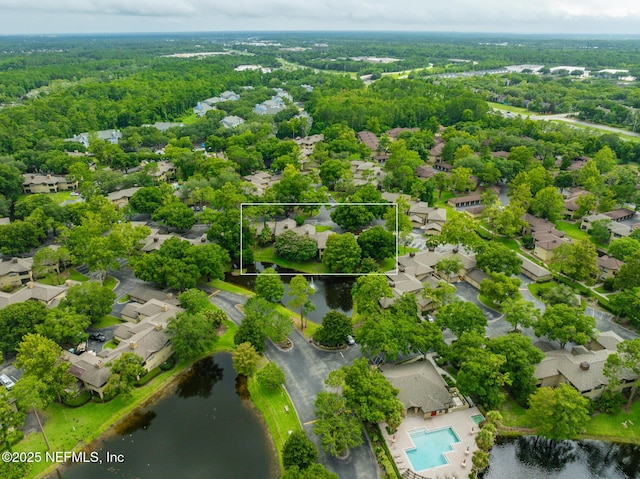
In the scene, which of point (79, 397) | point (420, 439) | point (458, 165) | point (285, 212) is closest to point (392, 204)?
point (285, 212)

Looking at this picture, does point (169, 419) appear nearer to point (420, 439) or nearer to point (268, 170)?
point (420, 439)

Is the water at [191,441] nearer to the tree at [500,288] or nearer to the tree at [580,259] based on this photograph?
the tree at [500,288]

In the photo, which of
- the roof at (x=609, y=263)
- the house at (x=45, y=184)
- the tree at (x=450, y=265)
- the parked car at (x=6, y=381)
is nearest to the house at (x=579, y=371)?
the tree at (x=450, y=265)

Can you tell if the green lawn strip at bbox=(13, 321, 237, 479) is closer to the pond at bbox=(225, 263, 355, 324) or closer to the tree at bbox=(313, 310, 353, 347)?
the tree at bbox=(313, 310, 353, 347)

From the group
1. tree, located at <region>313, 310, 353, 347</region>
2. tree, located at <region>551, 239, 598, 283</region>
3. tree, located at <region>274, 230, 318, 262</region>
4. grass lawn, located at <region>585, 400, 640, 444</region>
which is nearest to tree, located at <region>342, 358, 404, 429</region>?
tree, located at <region>313, 310, 353, 347</region>

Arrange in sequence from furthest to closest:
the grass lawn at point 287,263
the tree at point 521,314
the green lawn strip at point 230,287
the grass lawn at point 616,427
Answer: the grass lawn at point 287,263, the green lawn strip at point 230,287, the tree at point 521,314, the grass lawn at point 616,427

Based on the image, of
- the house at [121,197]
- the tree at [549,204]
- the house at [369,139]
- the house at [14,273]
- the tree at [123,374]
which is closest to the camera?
the tree at [123,374]
